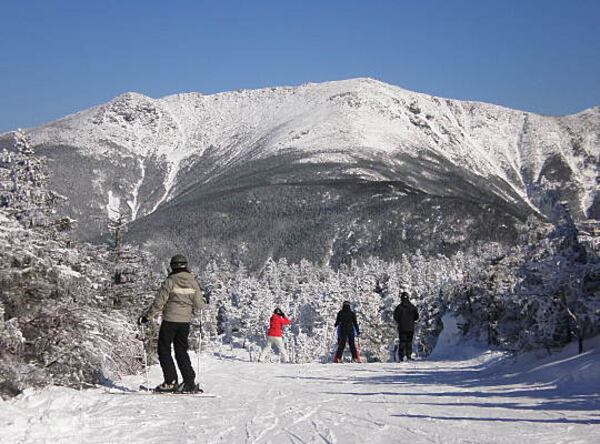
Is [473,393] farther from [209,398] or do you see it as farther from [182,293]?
[182,293]

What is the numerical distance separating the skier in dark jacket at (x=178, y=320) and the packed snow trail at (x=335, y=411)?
1.92ft

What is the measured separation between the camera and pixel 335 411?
7902mm

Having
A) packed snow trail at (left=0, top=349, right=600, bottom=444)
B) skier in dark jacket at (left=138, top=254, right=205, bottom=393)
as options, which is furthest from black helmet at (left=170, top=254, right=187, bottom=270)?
packed snow trail at (left=0, top=349, right=600, bottom=444)

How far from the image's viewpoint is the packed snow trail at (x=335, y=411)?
6531 mm

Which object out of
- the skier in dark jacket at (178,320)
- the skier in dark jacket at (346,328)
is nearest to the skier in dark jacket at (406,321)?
the skier in dark jacket at (346,328)

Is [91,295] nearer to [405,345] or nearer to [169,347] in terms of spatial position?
[169,347]

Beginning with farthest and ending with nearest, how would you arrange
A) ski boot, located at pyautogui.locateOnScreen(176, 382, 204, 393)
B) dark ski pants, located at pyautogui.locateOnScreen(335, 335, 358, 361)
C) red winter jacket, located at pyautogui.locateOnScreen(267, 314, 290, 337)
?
1. red winter jacket, located at pyautogui.locateOnScreen(267, 314, 290, 337)
2. dark ski pants, located at pyautogui.locateOnScreen(335, 335, 358, 361)
3. ski boot, located at pyautogui.locateOnScreen(176, 382, 204, 393)

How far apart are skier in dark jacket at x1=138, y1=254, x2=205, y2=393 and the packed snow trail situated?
0.59m

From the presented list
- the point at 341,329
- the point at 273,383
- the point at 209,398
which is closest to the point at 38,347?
the point at 209,398

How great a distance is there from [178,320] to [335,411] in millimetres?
2808

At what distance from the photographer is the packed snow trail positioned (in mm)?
6531

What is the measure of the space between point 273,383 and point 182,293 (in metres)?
2.18

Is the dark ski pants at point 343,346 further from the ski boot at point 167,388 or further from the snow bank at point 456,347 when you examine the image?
the ski boot at point 167,388

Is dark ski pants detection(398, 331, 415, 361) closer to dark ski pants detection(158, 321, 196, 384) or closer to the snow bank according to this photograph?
the snow bank
